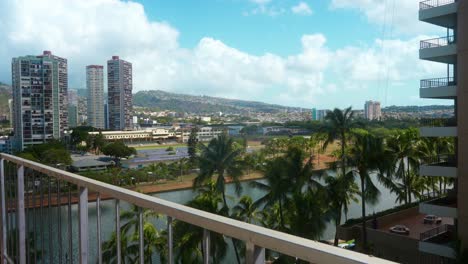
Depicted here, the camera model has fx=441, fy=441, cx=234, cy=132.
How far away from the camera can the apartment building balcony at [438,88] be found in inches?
390

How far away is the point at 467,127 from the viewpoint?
912 cm

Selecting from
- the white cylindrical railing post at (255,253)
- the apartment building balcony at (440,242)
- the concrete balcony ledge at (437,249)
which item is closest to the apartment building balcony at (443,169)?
the apartment building balcony at (440,242)

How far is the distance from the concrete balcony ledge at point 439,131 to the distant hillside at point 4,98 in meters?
58.9

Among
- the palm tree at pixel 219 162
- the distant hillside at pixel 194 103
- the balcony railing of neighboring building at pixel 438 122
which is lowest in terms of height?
the palm tree at pixel 219 162

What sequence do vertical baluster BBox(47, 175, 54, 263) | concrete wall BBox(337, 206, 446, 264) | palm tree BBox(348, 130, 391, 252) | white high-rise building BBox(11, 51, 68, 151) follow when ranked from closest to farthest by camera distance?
vertical baluster BBox(47, 175, 54, 263) → concrete wall BBox(337, 206, 446, 264) → palm tree BBox(348, 130, 391, 252) → white high-rise building BBox(11, 51, 68, 151)

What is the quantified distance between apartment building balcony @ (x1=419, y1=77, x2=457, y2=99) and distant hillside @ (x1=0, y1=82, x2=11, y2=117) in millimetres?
58756

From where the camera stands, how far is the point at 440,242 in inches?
406

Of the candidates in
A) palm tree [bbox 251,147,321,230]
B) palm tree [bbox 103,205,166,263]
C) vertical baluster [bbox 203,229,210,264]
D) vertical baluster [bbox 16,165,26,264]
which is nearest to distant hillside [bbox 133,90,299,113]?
palm tree [bbox 251,147,321,230]

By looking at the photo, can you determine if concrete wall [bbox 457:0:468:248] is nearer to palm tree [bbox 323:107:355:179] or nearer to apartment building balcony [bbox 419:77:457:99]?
apartment building balcony [bbox 419:77:457:99]

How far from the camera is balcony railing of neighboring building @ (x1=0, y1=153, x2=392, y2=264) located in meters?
0.61

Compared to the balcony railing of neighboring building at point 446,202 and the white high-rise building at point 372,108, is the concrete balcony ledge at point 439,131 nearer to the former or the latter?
the balcony railing of neighboring building at point 446,202

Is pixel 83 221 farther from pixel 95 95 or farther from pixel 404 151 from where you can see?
pixel 95 95

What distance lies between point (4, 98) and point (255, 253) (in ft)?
261

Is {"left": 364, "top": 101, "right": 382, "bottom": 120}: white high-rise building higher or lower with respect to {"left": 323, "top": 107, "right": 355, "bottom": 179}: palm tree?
higher
